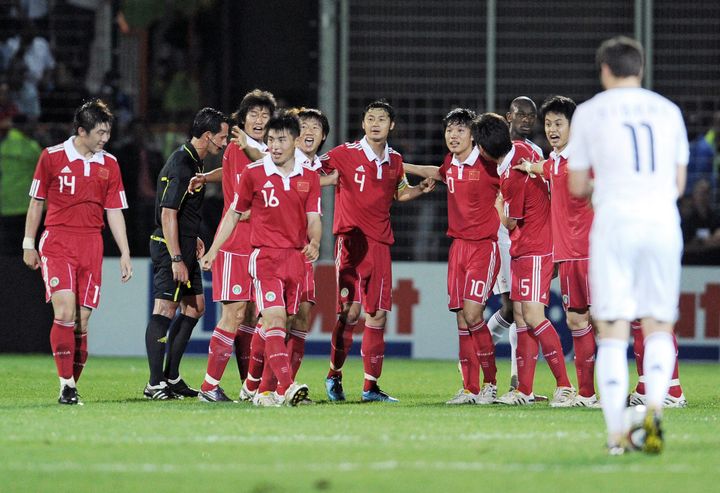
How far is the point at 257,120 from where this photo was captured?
9.86 m

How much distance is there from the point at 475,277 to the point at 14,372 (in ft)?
16.6

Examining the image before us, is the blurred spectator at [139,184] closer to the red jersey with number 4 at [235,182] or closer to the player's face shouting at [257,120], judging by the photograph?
the red jersey with number 4 at [235,182]

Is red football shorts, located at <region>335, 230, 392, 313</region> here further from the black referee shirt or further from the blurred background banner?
the blurred background banner

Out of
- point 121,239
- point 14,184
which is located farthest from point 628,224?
point 14,184

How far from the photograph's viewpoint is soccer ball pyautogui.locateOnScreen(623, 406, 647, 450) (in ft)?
20.6

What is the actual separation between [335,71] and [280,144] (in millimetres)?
6789

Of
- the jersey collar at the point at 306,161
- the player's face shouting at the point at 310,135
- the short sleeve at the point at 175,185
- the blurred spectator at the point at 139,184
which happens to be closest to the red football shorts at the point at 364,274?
the jersey collar at the point at 306,161

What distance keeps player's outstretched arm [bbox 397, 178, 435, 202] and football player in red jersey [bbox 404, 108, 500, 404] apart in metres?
0.35

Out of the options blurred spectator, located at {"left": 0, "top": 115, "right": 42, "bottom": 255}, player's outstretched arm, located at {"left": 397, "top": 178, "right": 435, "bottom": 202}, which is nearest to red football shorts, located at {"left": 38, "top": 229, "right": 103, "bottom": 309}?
player's outstretched arm, located at {"left": 397, "top": 178, "right": 435, "bottom": 202}

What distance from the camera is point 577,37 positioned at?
1609cm

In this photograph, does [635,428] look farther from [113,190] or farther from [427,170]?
[113,190]

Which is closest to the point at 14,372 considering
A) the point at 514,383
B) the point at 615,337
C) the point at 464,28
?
the point at 514,383

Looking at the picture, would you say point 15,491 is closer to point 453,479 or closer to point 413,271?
point 453,479

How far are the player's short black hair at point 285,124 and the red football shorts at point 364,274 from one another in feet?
4.14
